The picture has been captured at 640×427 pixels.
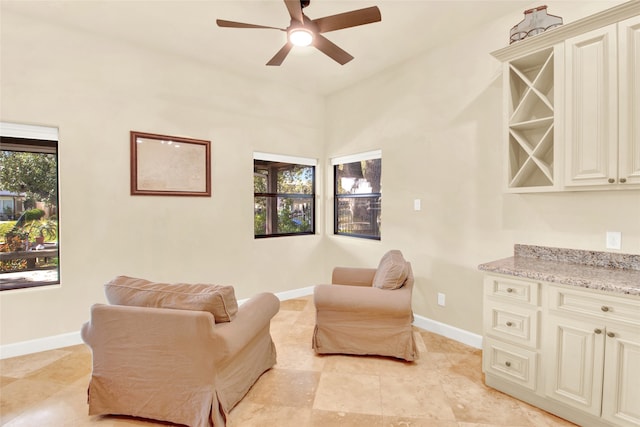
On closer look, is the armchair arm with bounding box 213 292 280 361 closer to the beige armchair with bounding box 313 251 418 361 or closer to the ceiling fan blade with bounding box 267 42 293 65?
the beige armchair with bounding box 313 251 418 361

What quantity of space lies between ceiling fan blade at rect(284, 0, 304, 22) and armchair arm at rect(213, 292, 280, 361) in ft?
6.42

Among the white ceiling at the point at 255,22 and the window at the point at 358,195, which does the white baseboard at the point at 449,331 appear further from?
the white ceiling at the point at 255,22

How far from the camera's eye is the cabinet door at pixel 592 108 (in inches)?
74.5

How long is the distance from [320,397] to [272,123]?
10.7 ft

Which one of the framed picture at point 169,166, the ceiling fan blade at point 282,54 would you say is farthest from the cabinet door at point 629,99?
the framed picture at point 169,166

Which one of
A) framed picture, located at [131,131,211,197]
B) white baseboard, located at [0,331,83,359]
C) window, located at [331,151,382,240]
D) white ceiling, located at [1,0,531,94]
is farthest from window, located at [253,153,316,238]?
white baseboard, located at [0,331,83,359]

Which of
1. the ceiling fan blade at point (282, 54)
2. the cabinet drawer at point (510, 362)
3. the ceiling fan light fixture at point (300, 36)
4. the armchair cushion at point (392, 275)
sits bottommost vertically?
the cabinet drawer at point (510, 362)

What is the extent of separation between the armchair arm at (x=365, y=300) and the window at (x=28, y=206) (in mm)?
2554

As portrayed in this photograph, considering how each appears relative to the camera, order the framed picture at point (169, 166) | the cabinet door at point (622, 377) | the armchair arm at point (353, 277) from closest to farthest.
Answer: the cabinet door at point (622, 377)
the armchair arm at point (353, 277)
the framed picture at point (169, 166)

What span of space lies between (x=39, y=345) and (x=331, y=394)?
2669 mm

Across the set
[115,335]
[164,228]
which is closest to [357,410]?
[115,335]

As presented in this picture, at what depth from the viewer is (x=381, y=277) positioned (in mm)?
2664

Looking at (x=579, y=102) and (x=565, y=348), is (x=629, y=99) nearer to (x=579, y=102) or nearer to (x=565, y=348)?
(x=579, y=102)

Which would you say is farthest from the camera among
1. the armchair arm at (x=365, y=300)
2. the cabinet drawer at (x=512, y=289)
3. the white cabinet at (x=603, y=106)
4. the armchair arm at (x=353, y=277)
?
the armchair arm at (x=353, y=277)
